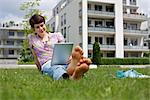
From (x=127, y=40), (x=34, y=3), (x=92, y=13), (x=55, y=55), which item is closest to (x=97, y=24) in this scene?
(x=92, y=13)

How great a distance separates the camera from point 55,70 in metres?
5.00

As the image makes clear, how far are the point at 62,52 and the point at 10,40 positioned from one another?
255ft

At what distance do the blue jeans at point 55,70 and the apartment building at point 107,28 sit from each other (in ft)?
122

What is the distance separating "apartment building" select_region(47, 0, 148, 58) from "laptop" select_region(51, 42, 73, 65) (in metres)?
37.8

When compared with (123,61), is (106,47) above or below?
above

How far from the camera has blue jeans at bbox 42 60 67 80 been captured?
15.8ft

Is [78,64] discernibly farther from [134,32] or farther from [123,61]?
[134,32]

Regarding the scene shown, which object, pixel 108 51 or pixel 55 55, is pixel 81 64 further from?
pixel 108 51

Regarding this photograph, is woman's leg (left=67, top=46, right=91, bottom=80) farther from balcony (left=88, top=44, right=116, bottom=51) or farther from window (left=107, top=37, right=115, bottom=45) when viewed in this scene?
window (left=107, top=37, right=115, bottom=45)

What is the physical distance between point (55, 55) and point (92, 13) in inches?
1545

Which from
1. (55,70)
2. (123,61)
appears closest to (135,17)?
(123,61)

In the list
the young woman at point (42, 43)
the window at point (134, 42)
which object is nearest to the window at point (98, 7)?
the window at point (134, 42)

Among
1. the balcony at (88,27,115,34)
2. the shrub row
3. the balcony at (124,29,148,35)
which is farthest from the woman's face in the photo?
the balcony at (124,29,148,35)

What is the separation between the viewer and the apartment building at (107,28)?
44125 millimetres
